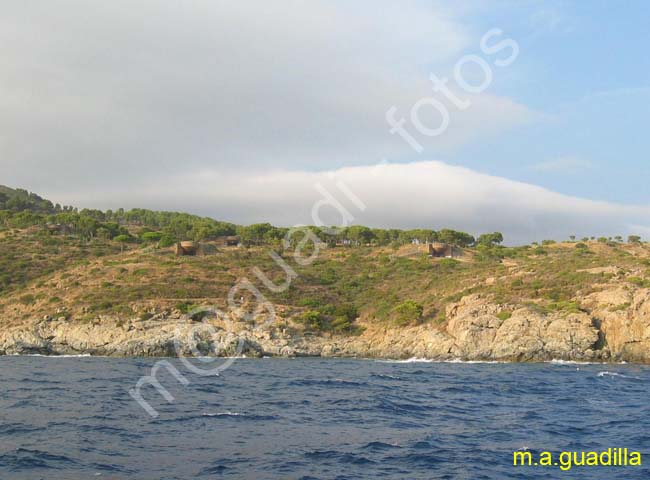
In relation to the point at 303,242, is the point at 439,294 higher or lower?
lower

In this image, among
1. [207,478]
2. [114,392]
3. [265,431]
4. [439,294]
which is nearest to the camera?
[207,478]

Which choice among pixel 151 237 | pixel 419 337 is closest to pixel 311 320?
pixel 419 337

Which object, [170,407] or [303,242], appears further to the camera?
[303,242]

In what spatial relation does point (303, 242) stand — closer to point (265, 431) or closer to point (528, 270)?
point (528, 270)

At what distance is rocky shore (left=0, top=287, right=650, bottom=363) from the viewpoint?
1881 inches

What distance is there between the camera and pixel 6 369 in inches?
1467

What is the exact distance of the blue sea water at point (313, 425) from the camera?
14.3 metres

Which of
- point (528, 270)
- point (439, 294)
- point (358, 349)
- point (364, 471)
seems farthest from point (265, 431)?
point (528, 270)

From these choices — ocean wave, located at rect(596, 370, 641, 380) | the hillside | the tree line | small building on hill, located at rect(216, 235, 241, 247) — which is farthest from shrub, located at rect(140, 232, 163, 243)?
ocean wave, located at rect(596, 370, 641, 380)

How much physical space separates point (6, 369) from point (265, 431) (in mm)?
25841

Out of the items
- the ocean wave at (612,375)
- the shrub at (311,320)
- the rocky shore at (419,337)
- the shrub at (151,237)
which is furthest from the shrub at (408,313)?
the shrub at (151,237)

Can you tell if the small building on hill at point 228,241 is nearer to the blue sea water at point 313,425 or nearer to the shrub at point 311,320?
the shrub at point 311,320

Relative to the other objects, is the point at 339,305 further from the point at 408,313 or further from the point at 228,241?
the point at 228,241

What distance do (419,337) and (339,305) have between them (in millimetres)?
13913
